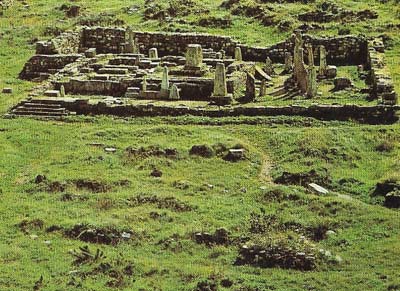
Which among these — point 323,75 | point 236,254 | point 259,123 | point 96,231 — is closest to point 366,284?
point 236,254

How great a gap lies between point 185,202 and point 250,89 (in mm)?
10643

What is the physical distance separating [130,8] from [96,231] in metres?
32.5

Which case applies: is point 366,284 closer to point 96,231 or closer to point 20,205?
point 96,231

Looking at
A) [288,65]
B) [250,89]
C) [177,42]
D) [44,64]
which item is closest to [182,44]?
[177,42]

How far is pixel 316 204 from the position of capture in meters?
25.1

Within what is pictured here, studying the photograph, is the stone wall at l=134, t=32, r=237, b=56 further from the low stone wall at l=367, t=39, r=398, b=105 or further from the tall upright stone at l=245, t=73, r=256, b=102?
the tall upright stone at l=245, t=73, r=256, b=102

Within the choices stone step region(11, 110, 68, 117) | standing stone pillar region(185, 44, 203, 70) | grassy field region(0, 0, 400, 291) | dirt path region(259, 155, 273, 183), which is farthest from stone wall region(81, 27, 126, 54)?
dirt path region(259, 155, 273, 183)

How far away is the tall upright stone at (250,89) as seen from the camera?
1377 inches

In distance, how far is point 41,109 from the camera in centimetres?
3462

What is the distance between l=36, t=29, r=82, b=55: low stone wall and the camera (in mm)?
43000

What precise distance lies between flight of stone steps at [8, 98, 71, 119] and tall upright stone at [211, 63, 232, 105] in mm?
5759

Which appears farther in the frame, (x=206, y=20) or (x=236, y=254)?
(x=206, y=20)

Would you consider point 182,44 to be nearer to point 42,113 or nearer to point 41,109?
point 41,109

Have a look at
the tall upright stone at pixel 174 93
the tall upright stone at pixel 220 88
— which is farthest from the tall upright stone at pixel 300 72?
the tall upright stone at pixel 174 93
